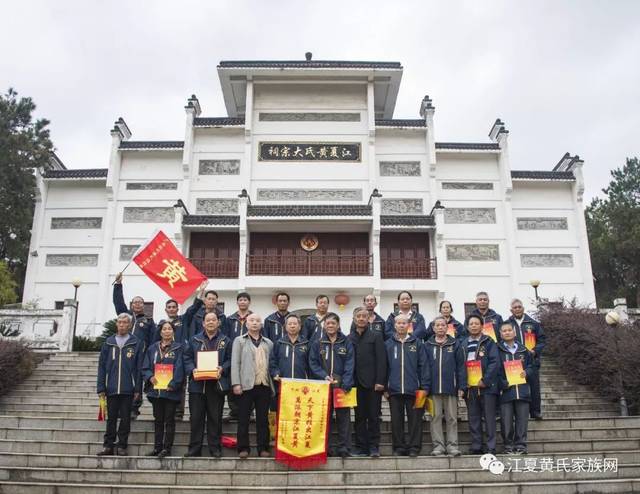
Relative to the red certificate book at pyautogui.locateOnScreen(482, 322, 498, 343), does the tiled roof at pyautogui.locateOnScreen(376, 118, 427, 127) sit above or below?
above

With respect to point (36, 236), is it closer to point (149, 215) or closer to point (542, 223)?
point (149, 215)

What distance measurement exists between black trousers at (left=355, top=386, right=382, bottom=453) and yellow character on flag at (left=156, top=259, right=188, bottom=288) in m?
3.73

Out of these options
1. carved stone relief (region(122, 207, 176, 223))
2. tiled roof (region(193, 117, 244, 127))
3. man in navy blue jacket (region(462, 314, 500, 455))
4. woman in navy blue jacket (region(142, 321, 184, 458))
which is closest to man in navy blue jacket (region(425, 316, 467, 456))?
man in navy blue jacket (region(462, 314, 500, 455))

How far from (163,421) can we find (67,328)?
7.83 meters

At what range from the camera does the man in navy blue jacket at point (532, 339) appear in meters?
7.29

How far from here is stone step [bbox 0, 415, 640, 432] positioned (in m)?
7.10

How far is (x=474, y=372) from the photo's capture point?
6375 mm

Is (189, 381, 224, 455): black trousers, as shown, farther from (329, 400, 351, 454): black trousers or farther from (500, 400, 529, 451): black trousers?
(500, 400, 529, 451): black trousers

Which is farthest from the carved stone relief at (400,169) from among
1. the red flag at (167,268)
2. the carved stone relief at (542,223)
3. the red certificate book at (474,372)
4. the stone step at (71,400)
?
the red certificate book at (474,372)

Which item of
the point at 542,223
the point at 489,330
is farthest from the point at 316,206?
the point at 489,330

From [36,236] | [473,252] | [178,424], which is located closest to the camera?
[178,424]

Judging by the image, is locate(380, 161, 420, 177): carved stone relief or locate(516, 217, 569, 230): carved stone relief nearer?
locate(516, 217, 569, 230): carved stone relief

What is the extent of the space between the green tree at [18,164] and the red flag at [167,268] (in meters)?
13.0

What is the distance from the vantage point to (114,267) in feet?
60.0
